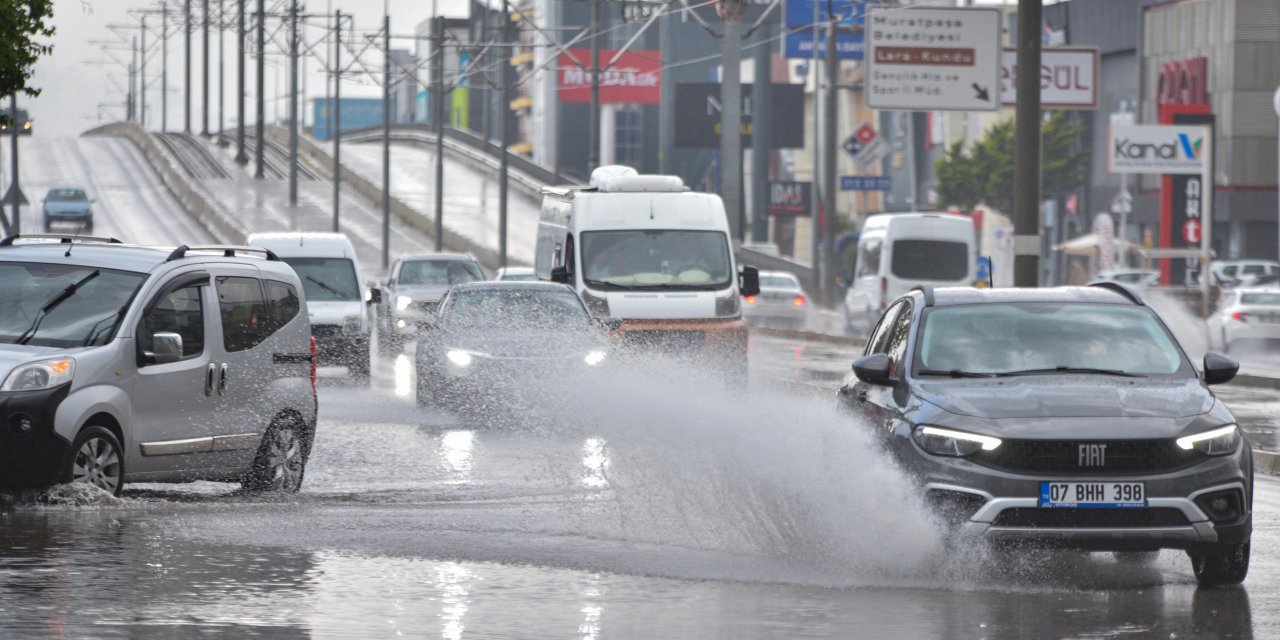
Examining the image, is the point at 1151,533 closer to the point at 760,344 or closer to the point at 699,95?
the point at 760,344

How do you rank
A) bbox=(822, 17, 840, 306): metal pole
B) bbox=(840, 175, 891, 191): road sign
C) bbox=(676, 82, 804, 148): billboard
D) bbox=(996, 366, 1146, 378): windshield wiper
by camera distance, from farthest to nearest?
bbox=(676, 82, 804, 148): billboard → bbox=(840, 175, 891, 191): road sign → bbox=(822, 17, 840, 306): metal pole → bbox=(996, 366, 1146, 378): windshield wiper

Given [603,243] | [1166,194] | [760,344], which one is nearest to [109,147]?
[1166,194]

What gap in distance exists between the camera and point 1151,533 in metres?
9.43

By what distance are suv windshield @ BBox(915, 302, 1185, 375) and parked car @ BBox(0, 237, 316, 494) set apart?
4.35 m

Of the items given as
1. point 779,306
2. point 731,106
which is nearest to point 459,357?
point 731,106

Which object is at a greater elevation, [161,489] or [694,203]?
[694,203]

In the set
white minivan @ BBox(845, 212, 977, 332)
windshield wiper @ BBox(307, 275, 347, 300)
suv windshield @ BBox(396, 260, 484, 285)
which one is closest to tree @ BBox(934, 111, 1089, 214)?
white minivan @ BBox(845, 212, 977, 332)

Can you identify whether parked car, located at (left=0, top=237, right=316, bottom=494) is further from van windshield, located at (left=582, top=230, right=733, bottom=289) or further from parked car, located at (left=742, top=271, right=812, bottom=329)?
parked car, located at (left=742, top=271, right=812, bottom=329)

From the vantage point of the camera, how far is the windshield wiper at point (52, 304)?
38.8ft

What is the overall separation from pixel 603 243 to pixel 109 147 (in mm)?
89072

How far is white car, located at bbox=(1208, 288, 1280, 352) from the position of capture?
35.8m

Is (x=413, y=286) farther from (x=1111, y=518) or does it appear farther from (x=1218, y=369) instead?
(x=1111, y=518)

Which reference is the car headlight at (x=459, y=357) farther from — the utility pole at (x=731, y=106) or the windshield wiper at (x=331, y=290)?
the utility pole at (x=731, y=106)

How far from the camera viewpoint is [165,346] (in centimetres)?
1195
